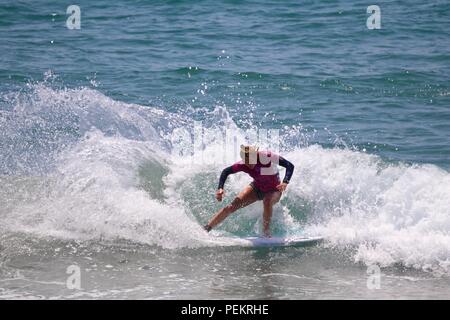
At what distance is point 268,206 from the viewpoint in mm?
11234

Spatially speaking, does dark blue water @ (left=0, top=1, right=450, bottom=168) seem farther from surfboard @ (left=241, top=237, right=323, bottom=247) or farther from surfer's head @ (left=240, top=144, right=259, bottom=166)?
surfer's head @ (left=240, top=144, right=259, bottom=166)

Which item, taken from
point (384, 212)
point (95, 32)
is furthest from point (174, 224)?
point (95, 32)

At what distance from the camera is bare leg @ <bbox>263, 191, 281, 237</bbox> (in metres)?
11.2

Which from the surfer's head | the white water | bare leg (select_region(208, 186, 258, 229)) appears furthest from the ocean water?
the surfer's head

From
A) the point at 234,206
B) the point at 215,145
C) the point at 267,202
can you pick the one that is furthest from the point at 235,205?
the point at 215,145

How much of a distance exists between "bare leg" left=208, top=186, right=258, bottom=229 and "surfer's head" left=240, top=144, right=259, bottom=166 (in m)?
0.47

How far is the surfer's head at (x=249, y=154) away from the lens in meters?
10.9

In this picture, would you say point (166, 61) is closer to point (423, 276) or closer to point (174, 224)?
point (174, 224)

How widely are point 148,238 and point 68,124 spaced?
4.73 m

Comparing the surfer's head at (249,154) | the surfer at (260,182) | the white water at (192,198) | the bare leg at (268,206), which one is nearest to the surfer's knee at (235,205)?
the surfer at (260,182)

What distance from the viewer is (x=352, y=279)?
9781 millimetres

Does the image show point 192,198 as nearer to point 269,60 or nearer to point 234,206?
point 234,206

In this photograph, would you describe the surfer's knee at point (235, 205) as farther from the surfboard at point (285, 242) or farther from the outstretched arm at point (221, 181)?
the surfboard at point (285, 242)

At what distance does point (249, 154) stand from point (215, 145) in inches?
131
